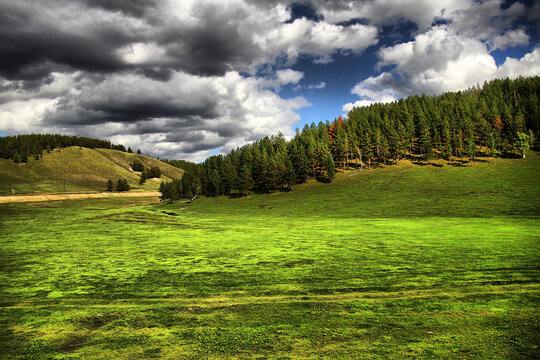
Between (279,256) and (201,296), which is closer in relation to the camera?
(201,296)

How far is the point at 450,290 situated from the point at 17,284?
17.2m

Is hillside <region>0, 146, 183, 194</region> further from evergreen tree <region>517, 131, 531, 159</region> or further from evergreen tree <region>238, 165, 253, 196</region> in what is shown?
evergreen tree <region>517, 131, 531, 159</region>

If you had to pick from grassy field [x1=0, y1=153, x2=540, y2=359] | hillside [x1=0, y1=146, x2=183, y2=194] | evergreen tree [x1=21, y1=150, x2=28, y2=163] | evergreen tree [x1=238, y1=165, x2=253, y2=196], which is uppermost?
A: evergreen tree [x1=21, y1=150, x2=28, y2=163]

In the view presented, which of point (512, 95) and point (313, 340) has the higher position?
point (512, 95)

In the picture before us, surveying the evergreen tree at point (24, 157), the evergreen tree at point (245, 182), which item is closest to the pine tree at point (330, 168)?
the evergreen tree at point (245, 182)

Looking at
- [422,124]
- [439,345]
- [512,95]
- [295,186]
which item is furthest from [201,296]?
[512,95]

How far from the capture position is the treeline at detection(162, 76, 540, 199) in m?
109

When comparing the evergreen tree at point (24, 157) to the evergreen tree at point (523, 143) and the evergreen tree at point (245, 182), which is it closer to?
the evergreen tree at point (245, 182)

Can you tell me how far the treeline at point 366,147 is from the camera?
108750 millimetres

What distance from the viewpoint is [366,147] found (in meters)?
122

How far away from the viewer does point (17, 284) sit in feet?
38.3

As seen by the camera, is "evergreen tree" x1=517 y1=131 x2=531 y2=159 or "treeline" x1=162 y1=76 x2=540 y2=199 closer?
"evergreen tree" x1=517 y1=131 x2=531 y2=159

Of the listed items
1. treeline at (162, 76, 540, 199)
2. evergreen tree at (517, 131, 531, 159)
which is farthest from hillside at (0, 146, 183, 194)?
evergreen tree at (517, 131, 531, 159)

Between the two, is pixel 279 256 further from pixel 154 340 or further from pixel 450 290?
pixel 154 340
